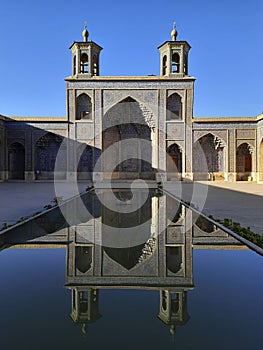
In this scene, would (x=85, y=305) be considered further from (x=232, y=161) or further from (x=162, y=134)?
(x=232, y=161)

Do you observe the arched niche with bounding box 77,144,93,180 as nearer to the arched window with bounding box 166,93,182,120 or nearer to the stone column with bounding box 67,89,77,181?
the stone column with bounding box 67,89,77,181

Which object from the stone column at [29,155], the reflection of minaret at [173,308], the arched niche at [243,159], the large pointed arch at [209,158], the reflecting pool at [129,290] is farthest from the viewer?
the arched niche at [243,159]

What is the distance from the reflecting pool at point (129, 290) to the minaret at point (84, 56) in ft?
64.0

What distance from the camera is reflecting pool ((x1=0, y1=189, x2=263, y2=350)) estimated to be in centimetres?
215

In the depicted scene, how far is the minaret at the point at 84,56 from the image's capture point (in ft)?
75.5

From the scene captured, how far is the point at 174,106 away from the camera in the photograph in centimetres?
2356

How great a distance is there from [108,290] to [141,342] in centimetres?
96

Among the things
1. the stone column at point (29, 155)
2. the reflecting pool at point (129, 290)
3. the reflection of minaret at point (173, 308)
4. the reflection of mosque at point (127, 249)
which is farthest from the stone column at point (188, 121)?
the reflection of minaret at point (173, 308)

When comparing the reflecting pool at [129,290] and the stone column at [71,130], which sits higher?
the stone column at [71,130]

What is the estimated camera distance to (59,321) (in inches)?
93.7

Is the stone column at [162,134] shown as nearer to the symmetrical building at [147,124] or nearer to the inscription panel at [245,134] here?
the symmetrical building at [147,124]

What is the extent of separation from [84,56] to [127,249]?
71.0 feet

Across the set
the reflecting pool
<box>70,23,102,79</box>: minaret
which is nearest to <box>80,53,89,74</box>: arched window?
<box>70,23,102,79</box>: minaret

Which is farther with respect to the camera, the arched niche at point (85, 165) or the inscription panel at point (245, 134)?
the arched niche at point (85, 165)
